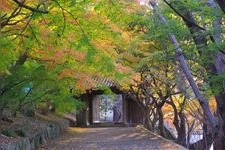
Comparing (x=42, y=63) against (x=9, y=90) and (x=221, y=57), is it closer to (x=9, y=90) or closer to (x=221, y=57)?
(x=9, y=90)

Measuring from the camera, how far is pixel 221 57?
9.38 meters

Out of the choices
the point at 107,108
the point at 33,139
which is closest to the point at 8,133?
the point at 33,139

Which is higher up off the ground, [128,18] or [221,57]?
[128,18]

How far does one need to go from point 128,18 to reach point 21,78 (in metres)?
3.73

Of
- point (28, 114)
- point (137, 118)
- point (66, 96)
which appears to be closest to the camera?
point (66, 96)

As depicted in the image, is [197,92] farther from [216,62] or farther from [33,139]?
[33,139]

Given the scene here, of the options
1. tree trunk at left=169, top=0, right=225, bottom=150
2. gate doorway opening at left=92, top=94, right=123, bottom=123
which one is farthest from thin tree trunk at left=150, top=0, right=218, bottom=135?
gate doorway opening at left=92, top=94, right=123, bottom=123

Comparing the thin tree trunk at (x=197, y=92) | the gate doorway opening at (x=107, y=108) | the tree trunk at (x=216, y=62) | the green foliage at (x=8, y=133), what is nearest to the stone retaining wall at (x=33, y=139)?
the green foliage at (x=8, y=133)

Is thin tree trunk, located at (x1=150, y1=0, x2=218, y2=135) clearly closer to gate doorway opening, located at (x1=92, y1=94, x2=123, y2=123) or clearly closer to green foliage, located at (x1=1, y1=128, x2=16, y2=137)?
green foliage, located at (x1=1, y1=128, x2=16, y2=137)

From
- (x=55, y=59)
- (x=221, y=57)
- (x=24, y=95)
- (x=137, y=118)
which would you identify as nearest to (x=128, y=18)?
(x=221, y=57)

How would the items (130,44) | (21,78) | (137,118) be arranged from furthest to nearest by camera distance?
1. (137,118)
2. (130,44)
3. (21,78)

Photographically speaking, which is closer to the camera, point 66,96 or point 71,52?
point 71,52

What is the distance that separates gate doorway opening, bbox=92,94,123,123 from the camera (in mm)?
34625

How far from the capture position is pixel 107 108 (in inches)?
1515
